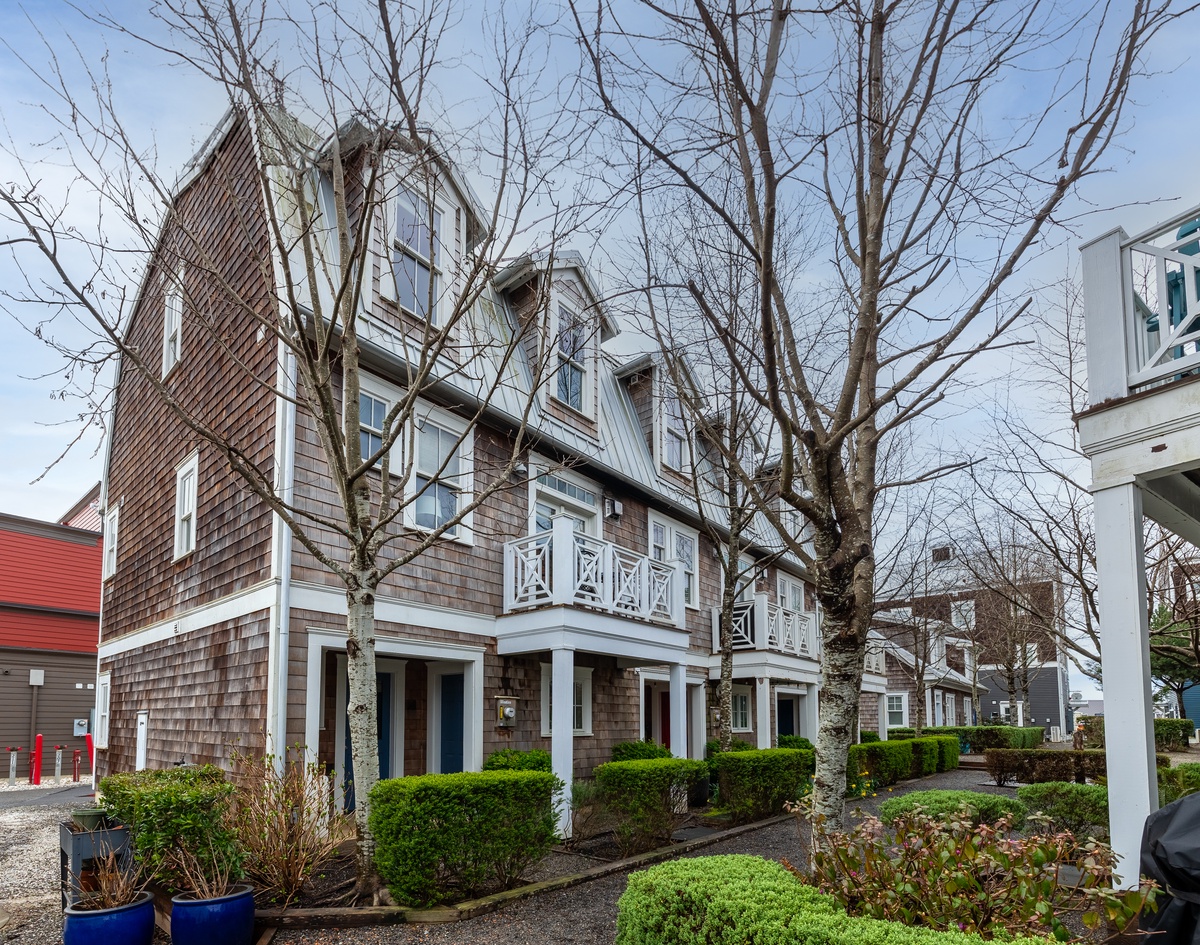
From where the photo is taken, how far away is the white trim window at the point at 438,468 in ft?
37.1

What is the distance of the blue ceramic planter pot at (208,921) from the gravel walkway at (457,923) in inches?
15.4

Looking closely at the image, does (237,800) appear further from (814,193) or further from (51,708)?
(51,708)

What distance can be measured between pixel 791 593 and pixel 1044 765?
7370 mm

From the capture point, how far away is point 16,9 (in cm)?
723

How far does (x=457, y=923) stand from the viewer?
283 inches

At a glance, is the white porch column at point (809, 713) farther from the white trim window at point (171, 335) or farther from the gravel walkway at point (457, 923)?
the white trim window at point (171, 335)

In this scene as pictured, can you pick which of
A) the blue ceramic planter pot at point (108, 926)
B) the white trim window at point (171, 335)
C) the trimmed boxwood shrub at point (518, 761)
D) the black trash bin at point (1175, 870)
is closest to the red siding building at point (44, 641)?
the white trim window at point (171, 335)

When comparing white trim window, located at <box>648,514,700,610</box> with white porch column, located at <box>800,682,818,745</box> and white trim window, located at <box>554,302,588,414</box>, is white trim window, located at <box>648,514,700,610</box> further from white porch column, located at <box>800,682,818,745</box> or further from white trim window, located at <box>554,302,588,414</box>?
white porch column, located at <box>800,682,818,745</box>

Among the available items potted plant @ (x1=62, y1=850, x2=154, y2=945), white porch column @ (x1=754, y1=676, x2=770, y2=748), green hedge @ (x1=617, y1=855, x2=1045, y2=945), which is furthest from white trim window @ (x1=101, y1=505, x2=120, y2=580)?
green hedge @ (x1=617, y1=855, x2=1045, y2=945)

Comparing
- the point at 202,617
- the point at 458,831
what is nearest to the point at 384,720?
the point at 202,617

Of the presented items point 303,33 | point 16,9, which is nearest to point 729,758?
point 303,33

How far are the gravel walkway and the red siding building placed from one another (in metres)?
13.3

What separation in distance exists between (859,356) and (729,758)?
8.45 metres

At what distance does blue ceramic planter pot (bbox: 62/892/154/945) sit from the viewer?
19.6 feet
